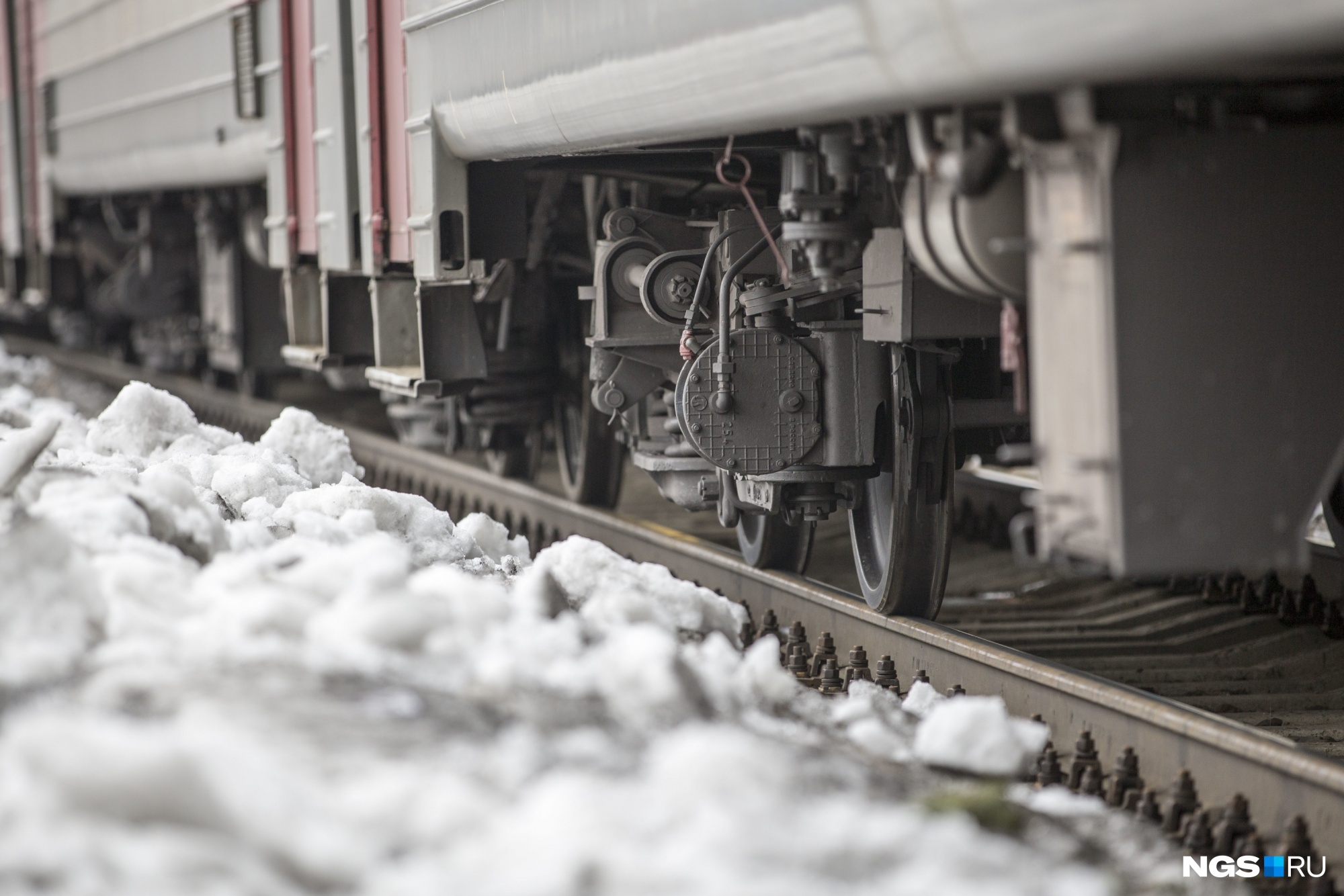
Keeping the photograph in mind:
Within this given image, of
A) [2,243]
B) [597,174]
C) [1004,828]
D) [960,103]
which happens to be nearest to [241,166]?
[597,174]

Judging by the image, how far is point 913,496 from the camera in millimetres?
5473

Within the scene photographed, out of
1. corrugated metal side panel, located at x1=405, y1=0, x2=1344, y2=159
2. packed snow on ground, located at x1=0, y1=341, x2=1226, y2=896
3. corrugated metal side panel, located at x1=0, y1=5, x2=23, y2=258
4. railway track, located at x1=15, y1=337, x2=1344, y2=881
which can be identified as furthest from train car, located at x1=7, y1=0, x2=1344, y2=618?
corrugated metal side panel, located at x1=0, y1=5, x2=23, y2=258

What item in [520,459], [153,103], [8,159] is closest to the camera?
[520,459]

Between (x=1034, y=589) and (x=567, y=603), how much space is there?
3728 millimetres

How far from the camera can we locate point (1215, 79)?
2.92 m

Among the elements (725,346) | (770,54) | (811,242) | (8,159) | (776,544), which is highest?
(8,159)

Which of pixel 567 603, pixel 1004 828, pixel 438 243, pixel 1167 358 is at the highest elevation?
pixel 438 243

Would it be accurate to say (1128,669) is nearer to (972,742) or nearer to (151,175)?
(972,742)

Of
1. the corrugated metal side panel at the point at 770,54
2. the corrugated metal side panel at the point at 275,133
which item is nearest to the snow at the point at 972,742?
the corrugated metal side panel at the point at 770,54

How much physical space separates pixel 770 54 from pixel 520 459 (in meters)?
5.94

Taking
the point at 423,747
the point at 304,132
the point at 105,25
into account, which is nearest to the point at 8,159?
the point at 105,25

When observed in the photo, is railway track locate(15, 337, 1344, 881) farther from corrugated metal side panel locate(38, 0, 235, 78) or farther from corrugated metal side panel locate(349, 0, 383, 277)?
corrugated metal side panel locate(38, 0, 235, 78)

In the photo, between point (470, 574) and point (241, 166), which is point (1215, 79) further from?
point (241, 166)

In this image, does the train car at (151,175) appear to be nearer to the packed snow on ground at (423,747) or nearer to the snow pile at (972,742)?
the packed snow on ground at (423,747)
